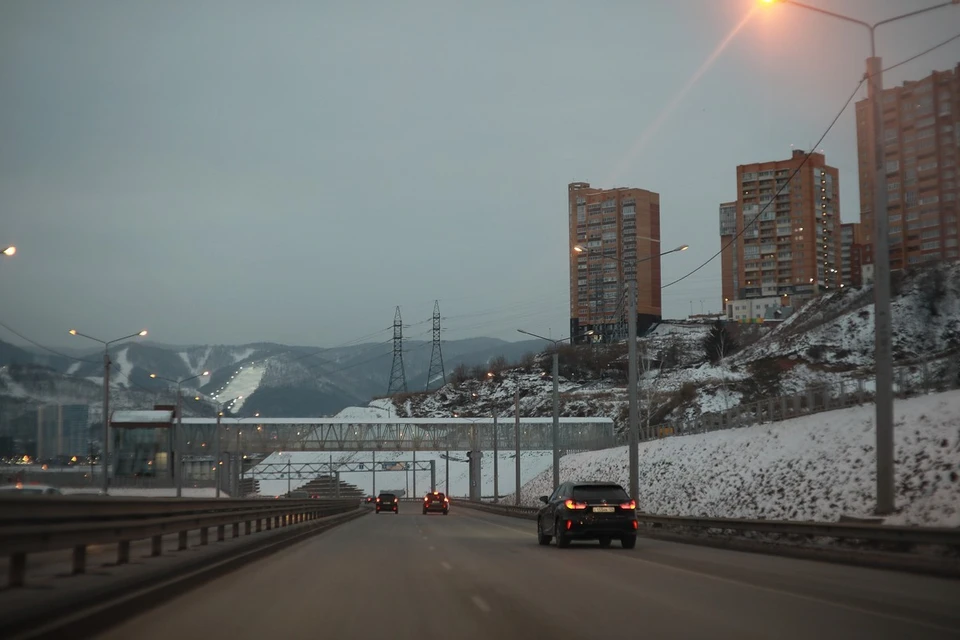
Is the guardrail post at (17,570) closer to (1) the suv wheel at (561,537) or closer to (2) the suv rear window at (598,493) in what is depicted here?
(1) the suv wheel at (561,537)

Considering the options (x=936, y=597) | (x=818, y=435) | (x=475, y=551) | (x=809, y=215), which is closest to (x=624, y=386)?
(x=809, y=215)

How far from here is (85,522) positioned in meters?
11.7

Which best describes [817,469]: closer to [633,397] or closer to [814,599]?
Result: [633,397]

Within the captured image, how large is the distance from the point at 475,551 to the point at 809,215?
564 ft

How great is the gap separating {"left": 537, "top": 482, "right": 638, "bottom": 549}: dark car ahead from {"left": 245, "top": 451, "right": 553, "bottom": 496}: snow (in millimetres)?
100371

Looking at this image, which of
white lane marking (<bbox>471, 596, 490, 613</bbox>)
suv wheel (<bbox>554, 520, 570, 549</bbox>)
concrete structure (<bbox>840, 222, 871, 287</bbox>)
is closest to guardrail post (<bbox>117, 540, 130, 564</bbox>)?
white lane marking (<bbox>471, 596, 490, 613</bbox>)

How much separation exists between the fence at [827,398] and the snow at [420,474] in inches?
→ 2906

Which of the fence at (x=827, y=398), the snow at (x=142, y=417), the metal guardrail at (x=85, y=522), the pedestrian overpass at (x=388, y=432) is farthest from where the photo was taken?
the pedestrian overpass at (x=388, y=432)

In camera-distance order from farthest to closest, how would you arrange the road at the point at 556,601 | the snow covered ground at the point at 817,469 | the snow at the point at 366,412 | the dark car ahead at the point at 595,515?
1. the snow at the point at 366,412
2. the snow covered ground at the point at 817,469
3. the dark car ahead at the point at 595,515
4. the road at the point at 556,601

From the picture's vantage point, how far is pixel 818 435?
3741 cm

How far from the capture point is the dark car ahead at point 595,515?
25.0 metres

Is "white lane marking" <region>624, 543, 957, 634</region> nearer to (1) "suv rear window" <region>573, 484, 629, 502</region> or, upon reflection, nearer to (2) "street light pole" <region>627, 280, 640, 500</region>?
(1) "suv rear window" <region>573, 484, 629, 502</region>

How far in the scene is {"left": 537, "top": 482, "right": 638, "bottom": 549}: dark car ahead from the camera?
25.0 m

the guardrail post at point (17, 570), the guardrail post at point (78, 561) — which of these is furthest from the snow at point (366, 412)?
the guardrail post at point (17, 570)
